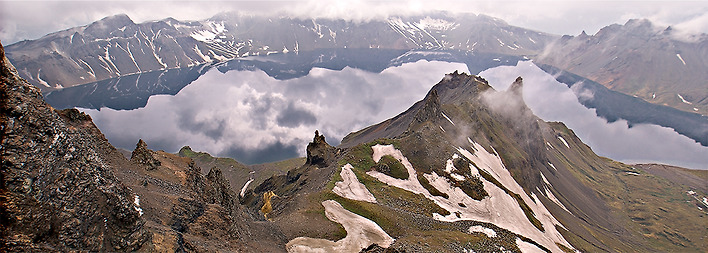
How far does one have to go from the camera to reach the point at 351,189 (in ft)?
261

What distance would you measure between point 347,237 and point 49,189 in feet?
135

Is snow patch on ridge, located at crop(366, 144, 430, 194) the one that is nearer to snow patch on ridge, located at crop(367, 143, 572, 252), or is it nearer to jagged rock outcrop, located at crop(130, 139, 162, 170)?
snow patch on ridge, located at crop(367, 143, 572, 252)

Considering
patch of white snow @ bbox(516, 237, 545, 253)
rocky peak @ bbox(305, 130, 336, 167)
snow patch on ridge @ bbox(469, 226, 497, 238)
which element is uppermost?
rocky peak @ bbox(305, 130, 336, 167)

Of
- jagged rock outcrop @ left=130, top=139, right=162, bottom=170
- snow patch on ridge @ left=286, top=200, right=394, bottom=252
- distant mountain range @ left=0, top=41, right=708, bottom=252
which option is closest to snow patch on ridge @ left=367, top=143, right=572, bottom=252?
distant mountain range @ left=0, top=41, right=708, bottom=252

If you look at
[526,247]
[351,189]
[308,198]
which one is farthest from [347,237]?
[526,247]

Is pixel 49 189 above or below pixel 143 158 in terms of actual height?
below

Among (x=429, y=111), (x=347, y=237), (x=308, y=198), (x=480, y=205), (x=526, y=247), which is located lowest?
(x=526, y=247)

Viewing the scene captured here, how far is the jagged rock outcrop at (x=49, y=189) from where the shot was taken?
19.5 meters

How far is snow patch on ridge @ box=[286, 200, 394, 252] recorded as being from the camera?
1983 inches

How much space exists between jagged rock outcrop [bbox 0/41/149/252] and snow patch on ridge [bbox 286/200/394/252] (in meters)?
26.5

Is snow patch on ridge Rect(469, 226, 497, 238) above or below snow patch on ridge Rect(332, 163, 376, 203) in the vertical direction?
below

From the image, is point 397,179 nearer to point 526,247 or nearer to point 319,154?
point 319,154

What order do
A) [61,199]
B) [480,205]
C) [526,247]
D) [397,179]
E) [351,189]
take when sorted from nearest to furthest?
[61,199], [526,247], [351,189], [480,205], [397,179]

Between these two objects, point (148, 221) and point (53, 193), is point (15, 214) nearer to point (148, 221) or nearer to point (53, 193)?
point (53, 193)
